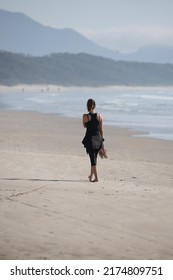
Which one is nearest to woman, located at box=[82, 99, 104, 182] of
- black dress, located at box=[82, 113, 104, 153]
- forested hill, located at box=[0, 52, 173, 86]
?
black dress, located at box=[82, 113, 104, 153]

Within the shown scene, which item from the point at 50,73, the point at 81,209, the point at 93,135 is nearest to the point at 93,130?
the point at 93,135

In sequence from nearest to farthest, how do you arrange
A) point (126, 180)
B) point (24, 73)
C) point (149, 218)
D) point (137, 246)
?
1. point (137, 246)
2. point (149, 218)
3. point (126, 180)
4. point (24, 73)

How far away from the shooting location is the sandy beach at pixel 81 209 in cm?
582

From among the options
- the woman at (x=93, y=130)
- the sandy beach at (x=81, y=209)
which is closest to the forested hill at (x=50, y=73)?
the sandy beach at (x=81, y=209)

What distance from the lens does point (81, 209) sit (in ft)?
24.2

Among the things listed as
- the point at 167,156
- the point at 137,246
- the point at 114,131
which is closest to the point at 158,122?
the point at 114,131

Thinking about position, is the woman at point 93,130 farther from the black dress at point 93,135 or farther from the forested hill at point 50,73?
the forested hill at point 50,73

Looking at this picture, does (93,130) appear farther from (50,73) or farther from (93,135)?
(50,73)

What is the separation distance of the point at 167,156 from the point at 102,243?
10.6 m

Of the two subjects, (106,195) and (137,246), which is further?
(106,195)

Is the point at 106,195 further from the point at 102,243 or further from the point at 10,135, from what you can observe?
the point at 10,135

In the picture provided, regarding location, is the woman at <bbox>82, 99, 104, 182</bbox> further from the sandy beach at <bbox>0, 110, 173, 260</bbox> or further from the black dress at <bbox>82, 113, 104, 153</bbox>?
the sandy beach at <bbox>0, 110, 173, 260</bbox>

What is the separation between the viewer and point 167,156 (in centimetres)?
1630

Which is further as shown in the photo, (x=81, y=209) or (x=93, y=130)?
(x=93, y=130)
